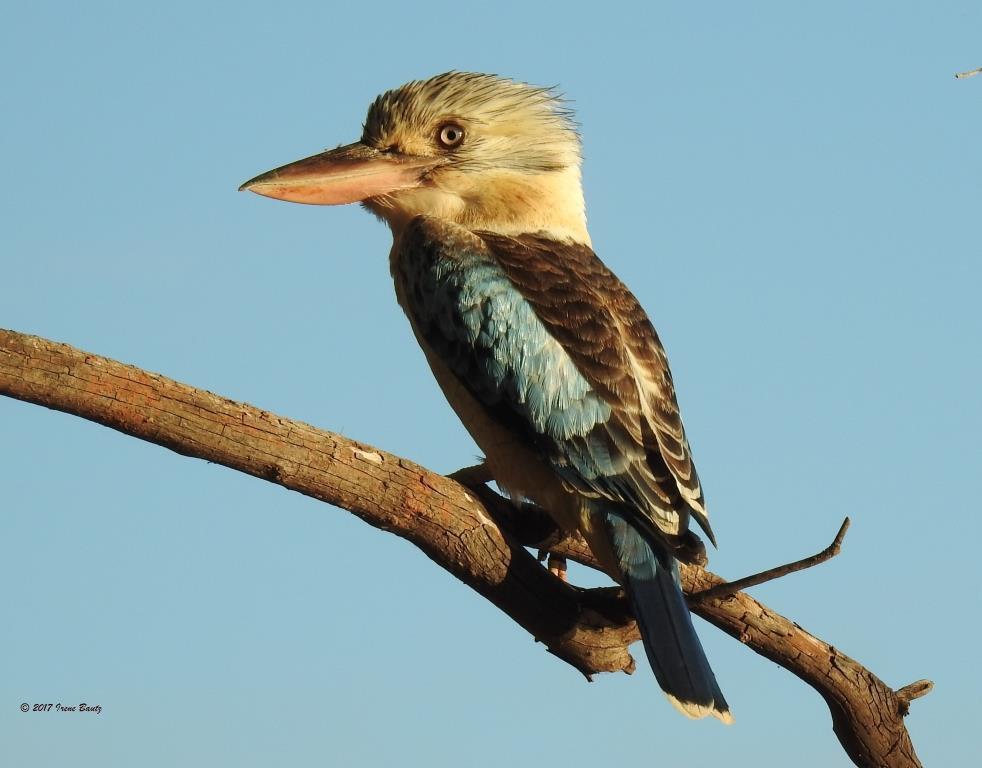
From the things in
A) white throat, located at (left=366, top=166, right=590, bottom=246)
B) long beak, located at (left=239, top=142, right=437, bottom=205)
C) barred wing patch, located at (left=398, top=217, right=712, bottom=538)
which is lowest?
barred wing patch, located at (left=398, top=217, right=712, bottom=538)

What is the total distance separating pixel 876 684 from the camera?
16.6 feet

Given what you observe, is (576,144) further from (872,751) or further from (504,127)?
(872,751)

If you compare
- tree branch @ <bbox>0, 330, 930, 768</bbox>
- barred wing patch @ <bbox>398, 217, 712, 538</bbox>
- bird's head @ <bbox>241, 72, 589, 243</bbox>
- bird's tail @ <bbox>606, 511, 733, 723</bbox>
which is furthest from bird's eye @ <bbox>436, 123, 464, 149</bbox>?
bird's tail @ <bbox>606, 511, 733, 723</bbox>

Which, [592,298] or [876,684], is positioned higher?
[592,298]

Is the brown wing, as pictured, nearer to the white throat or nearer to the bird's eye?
the white throat

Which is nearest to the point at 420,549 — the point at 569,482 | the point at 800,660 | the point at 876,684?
the point at 569,482

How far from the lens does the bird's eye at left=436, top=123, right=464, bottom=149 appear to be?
573 centimetres

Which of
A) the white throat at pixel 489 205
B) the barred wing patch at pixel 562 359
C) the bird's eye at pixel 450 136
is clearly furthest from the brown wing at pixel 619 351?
the bird's eye at pixel 450 136

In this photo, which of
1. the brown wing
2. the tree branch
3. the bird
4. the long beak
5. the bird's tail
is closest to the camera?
the tree branch

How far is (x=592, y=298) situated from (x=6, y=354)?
2155mm

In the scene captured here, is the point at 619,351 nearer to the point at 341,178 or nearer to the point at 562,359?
the point at 562,359

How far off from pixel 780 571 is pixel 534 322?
4.22ft

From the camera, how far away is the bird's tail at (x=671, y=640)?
4.42 metres

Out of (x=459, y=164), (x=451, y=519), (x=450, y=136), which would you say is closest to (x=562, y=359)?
(x=451, y=519)
